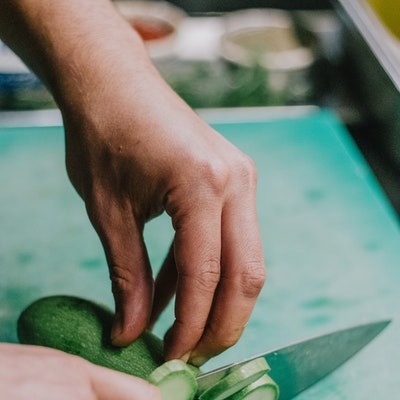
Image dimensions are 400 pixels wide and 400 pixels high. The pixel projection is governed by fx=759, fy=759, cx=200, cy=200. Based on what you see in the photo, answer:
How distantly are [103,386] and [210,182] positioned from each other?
0.38m

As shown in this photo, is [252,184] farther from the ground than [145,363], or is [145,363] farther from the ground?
[252,184]

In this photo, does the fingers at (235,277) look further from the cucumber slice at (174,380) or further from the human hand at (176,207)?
the cucumber slice at (174,380)

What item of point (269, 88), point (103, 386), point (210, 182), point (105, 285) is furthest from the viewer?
point (269, 88)

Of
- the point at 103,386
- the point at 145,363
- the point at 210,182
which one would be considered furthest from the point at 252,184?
the point at 103,386

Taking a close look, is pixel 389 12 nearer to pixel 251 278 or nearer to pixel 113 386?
pixel 251 278

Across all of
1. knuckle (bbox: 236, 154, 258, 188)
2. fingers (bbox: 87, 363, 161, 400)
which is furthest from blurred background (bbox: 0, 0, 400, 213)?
fingers (bbox: 87, 363, 161, 400)

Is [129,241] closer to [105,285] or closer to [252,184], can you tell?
[252,184]

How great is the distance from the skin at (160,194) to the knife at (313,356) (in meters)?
0.14

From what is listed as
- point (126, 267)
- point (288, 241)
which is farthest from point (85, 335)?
point (288, 241)

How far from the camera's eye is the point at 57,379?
93 centimetres

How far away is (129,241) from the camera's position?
1.23 metres

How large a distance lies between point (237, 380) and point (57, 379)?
0.35m

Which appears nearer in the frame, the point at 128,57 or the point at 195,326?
the point at 195,326

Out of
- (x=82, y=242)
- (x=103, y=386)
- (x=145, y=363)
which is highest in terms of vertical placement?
(x=103, y=386)
